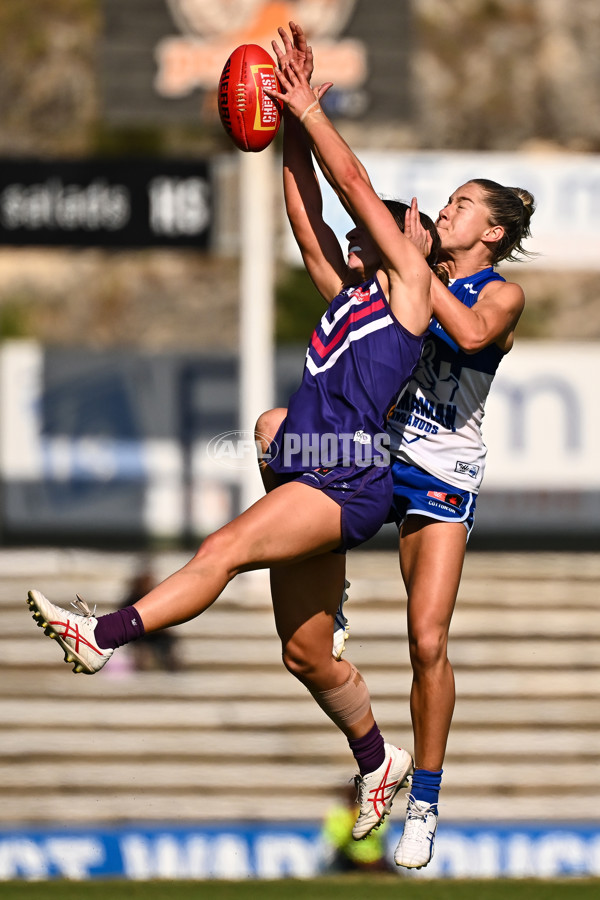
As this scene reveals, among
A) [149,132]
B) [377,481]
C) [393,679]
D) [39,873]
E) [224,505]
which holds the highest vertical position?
[149,132]

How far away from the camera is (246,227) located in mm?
11781

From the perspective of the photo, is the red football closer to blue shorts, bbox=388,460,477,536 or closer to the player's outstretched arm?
the player's outstretched arm

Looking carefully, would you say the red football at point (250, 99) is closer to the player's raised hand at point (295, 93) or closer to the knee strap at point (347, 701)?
the player's raised hand at point (295, 93)

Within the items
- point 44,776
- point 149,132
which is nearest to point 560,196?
point 44,776

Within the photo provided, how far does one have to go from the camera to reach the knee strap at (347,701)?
4828 millimetres

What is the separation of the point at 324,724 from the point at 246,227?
4359 mm

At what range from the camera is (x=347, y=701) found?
486cm

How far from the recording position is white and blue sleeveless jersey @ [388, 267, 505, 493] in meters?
4.73

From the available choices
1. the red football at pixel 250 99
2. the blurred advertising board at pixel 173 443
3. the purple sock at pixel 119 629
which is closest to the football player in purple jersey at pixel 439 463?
the red football at pixel 250 99

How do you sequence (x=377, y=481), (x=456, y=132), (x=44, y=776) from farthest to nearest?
(x=456, y=132) → (x=44, y=776) → (x=377, y=481)

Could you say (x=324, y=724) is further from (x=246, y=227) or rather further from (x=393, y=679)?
(x=246, y=227)

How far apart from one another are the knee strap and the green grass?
13.9ft

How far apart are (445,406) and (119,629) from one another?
143 centimetres

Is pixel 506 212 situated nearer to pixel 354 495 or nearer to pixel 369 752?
pixel 354 495
